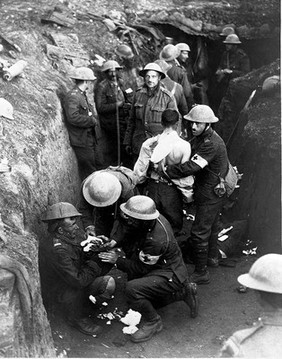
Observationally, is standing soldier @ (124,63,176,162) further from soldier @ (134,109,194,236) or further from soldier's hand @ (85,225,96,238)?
soldier's hand @ (85,225,96,238)

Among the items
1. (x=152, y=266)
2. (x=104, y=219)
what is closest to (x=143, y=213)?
(x=152, y=266)

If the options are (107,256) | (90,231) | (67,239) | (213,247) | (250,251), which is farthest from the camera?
(250,251)

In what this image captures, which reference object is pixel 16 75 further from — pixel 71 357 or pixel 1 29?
pixel 71 357

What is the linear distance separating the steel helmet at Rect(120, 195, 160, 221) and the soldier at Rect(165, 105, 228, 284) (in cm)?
122

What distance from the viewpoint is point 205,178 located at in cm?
754

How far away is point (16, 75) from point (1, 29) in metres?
2.08

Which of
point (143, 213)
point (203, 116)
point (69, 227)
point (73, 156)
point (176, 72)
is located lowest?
point (73, 156)

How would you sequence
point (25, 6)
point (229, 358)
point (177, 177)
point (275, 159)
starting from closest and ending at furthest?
point (229, 358) → point (177, 177) → point (275, 159) → point (25, 6)

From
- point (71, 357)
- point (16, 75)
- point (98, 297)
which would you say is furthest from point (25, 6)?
point (71, 357)

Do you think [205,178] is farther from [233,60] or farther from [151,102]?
[233,60]

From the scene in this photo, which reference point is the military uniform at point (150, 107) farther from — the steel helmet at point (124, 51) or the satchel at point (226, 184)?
the steel helmet at point (124, 51)

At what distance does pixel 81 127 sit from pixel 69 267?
3.51 m

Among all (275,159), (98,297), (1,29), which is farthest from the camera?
(1,29)

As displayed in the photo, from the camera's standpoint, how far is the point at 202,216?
7668mm
